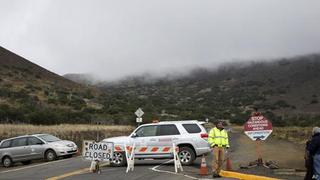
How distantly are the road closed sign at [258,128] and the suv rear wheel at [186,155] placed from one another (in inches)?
111

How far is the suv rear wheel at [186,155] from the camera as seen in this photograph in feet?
75.9

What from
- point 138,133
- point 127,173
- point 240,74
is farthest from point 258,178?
point 240,74

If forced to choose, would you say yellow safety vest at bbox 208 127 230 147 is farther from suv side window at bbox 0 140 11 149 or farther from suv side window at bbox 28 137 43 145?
suv side window at bbox 0 140 11 149

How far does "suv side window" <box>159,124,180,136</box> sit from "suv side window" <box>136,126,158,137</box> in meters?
0.25

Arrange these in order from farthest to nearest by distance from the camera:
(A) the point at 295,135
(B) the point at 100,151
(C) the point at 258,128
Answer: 1. (A) the point at 295,135
2. (B) the point at 100,151
3. (C) the point at 258,128

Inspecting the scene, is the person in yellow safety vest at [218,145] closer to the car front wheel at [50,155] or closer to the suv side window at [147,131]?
the suv side window at [147,131]

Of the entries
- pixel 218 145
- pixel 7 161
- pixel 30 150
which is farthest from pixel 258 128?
pixel 7 161

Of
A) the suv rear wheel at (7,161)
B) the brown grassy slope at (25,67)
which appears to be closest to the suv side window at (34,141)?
the suv rear wheel at (7,161)

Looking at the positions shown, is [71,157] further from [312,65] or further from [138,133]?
[312,65]

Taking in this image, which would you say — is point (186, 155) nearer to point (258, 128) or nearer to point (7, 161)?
point (258, 128)

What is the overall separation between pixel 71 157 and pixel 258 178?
1773 cm

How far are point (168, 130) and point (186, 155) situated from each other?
1.35 metres

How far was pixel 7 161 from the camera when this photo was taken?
31.6 m

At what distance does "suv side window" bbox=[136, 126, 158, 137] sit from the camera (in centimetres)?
2393
